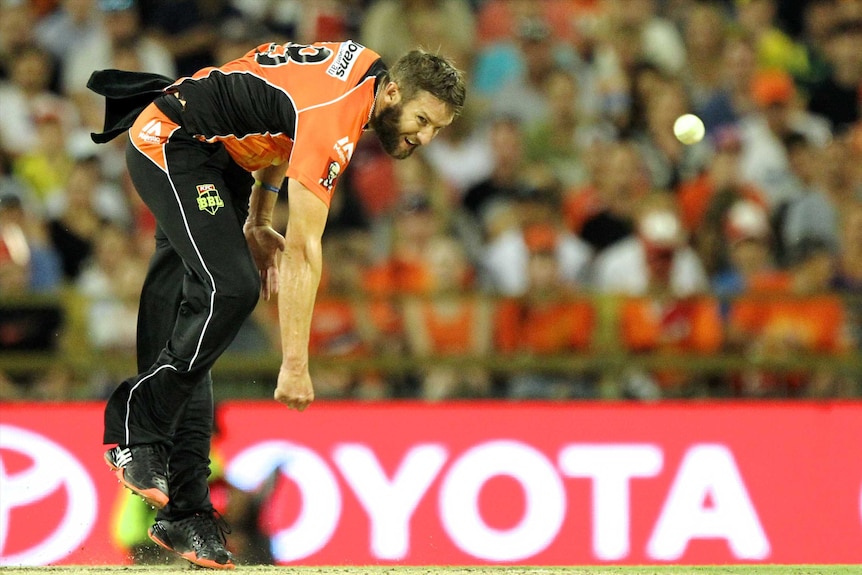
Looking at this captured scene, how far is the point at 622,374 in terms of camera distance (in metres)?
8.60

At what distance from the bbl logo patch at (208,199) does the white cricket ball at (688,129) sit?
5307 millimetres

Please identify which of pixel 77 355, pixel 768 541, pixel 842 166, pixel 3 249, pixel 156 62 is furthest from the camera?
pixel 156 62

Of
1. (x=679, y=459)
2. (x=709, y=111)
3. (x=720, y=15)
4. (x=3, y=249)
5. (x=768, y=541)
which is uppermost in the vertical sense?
(x=720, y=15)

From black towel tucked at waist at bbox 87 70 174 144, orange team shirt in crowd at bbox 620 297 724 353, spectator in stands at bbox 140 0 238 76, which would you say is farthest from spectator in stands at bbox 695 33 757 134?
black towel tucked at waist at bbox 87 70 174 144

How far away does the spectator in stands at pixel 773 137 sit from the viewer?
10.1 meters

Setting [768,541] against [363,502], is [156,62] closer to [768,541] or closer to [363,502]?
[363,502]

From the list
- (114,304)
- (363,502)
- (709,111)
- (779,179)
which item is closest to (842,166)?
(779,179)

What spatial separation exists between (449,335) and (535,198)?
132 cm

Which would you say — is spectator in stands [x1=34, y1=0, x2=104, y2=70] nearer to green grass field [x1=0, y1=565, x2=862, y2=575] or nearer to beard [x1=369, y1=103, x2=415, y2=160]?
green grass field [x1=0, y1=565, x2=862, y2=575]

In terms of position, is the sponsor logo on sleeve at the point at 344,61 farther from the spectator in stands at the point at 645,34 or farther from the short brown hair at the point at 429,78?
the spectator in stands at the point at 645,34

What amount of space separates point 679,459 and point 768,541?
2.33ft

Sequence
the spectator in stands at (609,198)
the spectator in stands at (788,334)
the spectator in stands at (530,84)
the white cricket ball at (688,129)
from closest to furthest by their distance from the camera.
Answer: the spectator in stands at (788,334) < the spectator in stands at (609,198) < the white cricket ball at (688,129) < the spectator in stands at (530,84)

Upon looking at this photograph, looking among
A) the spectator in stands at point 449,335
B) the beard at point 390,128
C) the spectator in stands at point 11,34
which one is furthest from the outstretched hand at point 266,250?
the spectator in stands at point 11,34

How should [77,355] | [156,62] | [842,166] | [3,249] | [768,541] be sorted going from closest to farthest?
[768,541] → [77,355] → [3,249] → [842,166] → [156,62]
